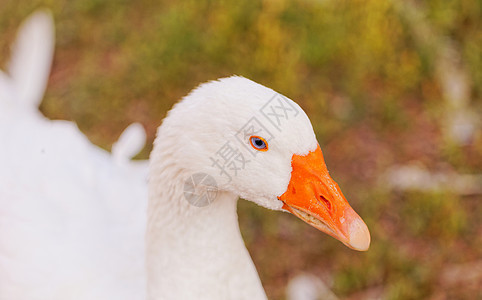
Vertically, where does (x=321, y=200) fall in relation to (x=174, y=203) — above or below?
above

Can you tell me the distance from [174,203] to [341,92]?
221 centimetres

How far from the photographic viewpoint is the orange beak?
5.32 feet

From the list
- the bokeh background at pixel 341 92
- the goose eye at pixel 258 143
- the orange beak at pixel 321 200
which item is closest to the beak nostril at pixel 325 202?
the orange beak at pixel 321 200

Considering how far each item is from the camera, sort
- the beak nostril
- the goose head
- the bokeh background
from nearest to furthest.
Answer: the goose head, the beak nostril, the bokeh background

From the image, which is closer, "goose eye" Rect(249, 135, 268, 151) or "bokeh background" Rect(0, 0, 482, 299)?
"goose eye" Rect(249, 135, 268, 151)

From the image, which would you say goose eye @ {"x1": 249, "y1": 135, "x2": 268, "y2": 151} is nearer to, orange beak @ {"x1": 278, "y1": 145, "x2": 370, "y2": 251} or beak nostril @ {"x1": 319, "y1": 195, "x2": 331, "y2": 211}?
orange beak @ {"x1": 278, "y1": 145, "x2": 370, "y2": 251}

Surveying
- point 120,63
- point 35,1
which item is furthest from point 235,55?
point 35,1

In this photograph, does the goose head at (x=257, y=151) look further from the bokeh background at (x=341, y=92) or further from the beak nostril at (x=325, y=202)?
the bokeh background at (x=341, y=92)

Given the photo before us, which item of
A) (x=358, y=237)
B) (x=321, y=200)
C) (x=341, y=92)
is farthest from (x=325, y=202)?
(x=341, y=92)

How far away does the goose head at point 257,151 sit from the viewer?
156cm

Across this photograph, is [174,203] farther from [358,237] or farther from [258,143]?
[358,237]

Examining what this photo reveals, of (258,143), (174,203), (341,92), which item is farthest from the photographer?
(341,92)

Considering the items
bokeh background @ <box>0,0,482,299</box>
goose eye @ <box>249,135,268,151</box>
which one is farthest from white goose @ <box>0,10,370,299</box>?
bokeh background @ <box>0,0,482,299</box>

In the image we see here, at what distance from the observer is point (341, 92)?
377 centimetres
